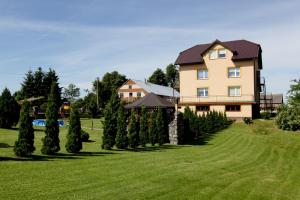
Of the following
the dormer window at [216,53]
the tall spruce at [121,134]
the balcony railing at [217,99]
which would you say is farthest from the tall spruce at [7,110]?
the dormer window at [216,53]

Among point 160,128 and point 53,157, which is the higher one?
point 160,128

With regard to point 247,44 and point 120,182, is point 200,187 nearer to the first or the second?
point 120,182

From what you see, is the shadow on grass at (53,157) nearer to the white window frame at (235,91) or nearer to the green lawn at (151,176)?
the green lawn at (151,176)

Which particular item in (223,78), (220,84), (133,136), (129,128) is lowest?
(133,136)

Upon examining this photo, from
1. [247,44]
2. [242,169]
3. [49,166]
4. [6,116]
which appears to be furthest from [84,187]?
[247,44]

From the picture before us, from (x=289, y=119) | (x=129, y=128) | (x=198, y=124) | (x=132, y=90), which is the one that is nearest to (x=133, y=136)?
(x=129, y=128)

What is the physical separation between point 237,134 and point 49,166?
22673 mm

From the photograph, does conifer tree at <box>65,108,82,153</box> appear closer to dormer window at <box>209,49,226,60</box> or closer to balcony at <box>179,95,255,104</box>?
balcony at <box>179,95,255,104</box>

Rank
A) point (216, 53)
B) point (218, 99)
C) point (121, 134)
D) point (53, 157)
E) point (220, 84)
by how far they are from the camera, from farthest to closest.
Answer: point (216, 53)
point (220, 84)
point (218, 99)
point (121, 134)
point (53, 157)

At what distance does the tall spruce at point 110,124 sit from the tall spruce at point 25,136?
219 inches

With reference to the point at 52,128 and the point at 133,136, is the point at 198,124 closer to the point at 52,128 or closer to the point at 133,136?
the point at 133,136

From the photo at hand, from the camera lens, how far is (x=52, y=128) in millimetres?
16938

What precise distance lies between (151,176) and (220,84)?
120 ft

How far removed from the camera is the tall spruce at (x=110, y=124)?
2022 cm
